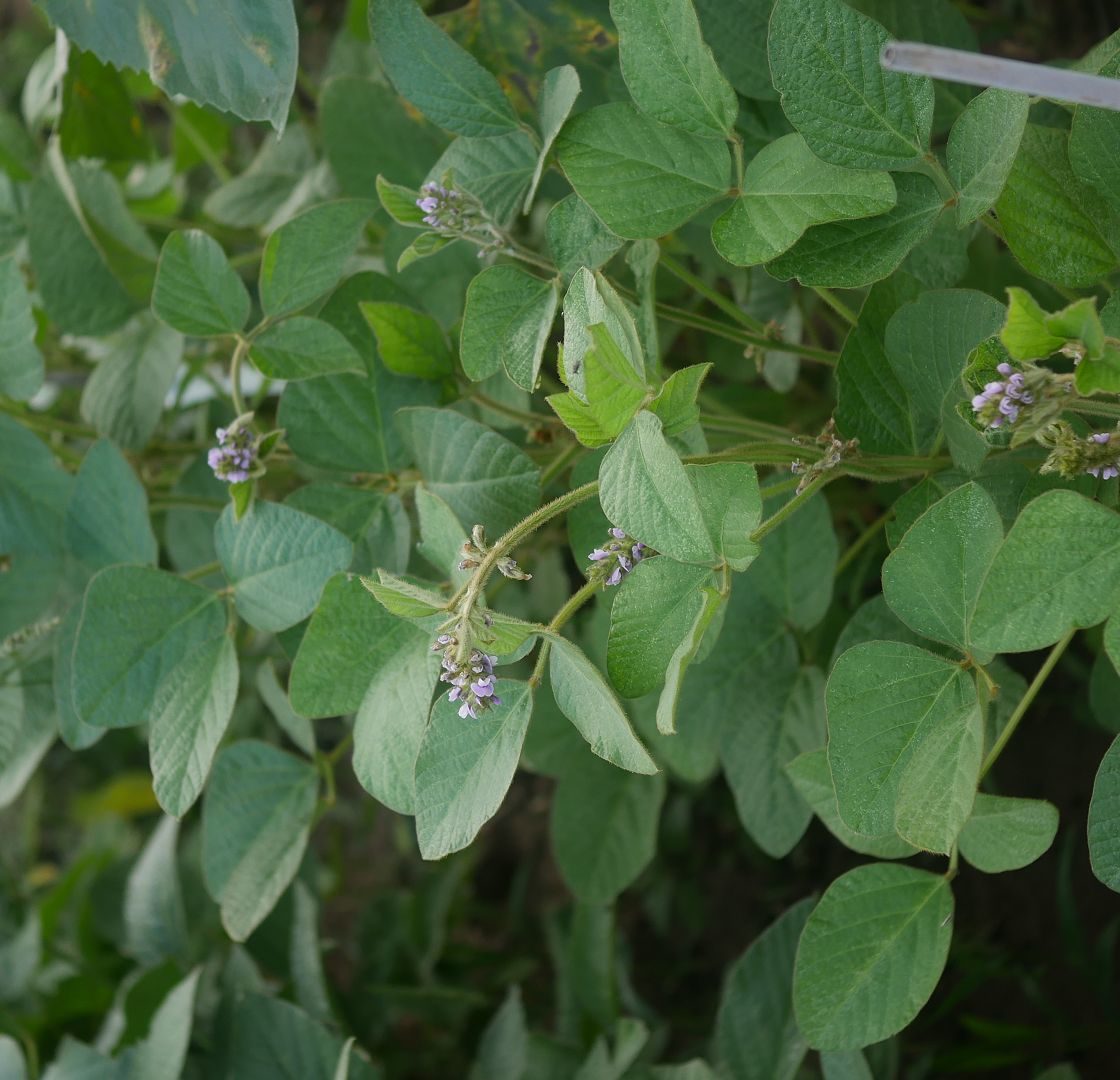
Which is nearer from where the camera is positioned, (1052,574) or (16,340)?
(1052,574)

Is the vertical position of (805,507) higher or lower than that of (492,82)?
lower

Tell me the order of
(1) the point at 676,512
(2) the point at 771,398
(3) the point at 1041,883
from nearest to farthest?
(1) the point at 676,512
(2) the point at 771,398
(3) the point at 1041,883

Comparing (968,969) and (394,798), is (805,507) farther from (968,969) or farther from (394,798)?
(968,969)

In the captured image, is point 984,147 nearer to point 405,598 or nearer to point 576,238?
point 576,238

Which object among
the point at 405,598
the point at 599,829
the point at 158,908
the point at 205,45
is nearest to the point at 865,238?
the point at 405,598

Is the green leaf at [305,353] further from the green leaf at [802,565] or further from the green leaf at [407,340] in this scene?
the green leaf at [802,565]

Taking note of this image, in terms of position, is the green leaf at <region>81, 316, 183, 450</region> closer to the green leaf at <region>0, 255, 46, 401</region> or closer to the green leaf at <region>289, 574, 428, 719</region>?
the green leaf at <region>0, 255, 46, 401</region>

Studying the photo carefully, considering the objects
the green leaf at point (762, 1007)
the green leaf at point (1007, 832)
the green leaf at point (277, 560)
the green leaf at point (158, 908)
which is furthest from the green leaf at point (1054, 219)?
the green leaf at point (158, 908)

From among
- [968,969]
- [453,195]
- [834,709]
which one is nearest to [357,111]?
[453,195]
